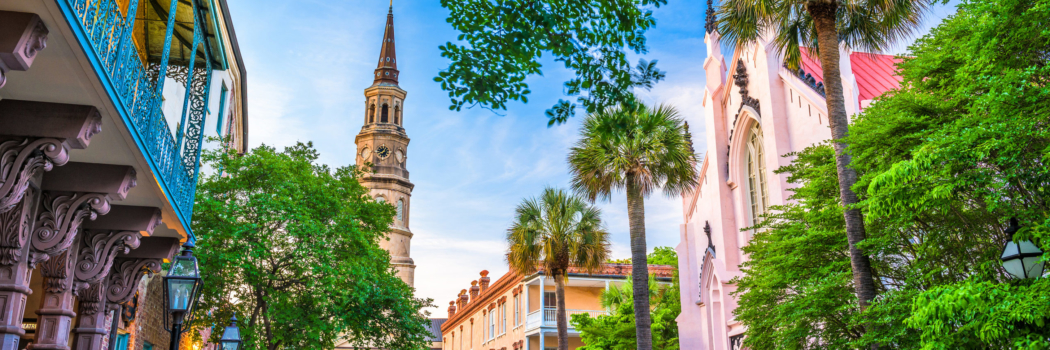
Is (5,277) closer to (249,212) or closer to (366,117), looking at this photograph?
(249,212)

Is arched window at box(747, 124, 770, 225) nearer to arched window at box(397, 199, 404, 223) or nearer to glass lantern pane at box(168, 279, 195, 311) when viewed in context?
glass lantern pane at box(168, 279, 195, 311)

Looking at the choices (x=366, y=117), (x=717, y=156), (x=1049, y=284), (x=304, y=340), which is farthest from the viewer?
(x=366, y=117)

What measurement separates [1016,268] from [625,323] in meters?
23.5

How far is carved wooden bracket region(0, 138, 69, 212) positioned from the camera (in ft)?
20.3

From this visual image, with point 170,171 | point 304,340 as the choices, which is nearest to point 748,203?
point 304,340

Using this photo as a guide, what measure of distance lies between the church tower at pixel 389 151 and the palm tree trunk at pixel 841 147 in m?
48.6

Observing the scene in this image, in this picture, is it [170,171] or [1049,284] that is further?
[170,171]

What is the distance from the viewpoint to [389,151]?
6259cm

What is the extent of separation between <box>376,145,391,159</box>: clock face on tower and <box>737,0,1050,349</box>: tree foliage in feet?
161

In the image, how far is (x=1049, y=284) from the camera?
23.6ft

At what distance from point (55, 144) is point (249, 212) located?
13.1 meters

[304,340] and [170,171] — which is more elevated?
[170,171]

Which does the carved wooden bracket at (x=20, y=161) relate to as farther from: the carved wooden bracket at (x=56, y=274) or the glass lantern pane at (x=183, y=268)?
the carved wooden bracket at (x=56, y=274)

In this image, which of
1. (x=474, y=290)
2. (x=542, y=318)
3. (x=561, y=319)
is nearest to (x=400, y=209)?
(x=474, y=290)
